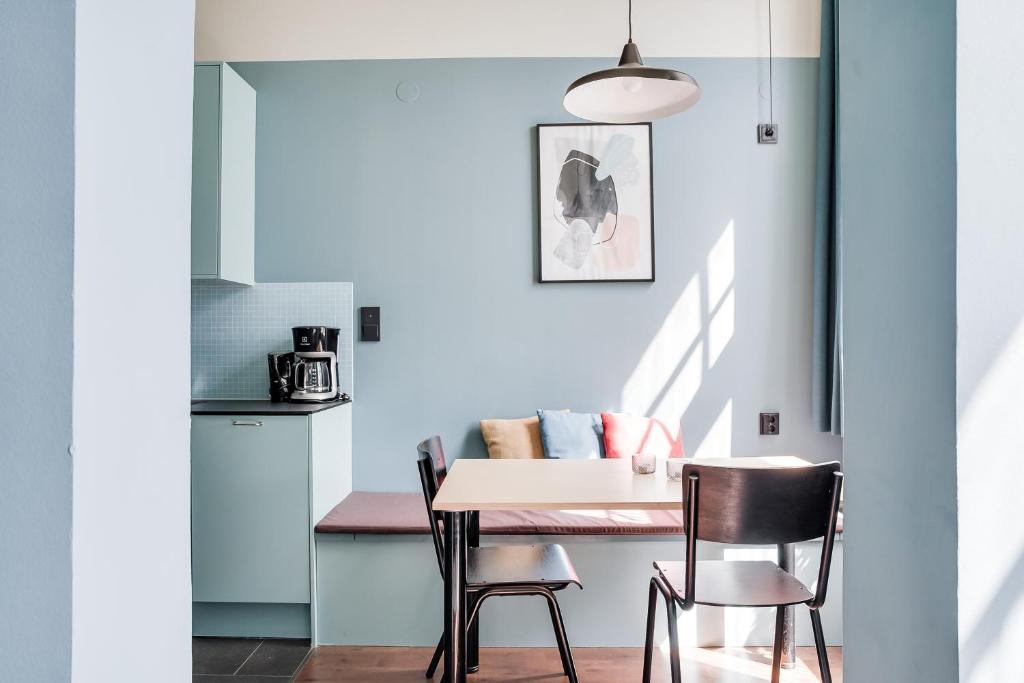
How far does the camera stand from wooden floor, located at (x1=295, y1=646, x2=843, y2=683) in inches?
92.9

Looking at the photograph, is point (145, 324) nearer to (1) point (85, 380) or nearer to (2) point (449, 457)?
(1) point (85, 380)

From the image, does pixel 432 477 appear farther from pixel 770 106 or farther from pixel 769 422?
pixel 770 106

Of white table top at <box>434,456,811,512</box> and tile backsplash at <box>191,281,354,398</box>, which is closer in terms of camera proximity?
white table top at <box>434,456,811,512</box>

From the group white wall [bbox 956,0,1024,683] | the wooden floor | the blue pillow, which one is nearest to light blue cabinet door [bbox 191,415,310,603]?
the wooden floor

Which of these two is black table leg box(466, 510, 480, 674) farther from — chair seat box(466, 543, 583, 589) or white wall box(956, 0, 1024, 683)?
white wall box(956, 0, 1024, 683)

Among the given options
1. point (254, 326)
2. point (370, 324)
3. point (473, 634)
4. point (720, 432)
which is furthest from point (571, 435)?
point (254, 326)

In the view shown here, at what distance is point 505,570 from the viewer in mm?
2109

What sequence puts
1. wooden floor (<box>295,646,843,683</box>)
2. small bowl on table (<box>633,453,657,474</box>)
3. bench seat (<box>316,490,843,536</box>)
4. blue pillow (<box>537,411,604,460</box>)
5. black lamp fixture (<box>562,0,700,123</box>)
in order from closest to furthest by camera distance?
1. black lamp fixture (<box>562,0,700,123</box>)
2. small bowl on table (<box>633,453,657,474</box>)
3. wooden floor (<box>295,646,843,683</box>)
4. bench seat (<box>316,490,843,536</box>)
5. blue pillow (<box>537,411,604,460</box>)

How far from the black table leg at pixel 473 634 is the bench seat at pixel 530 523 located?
0.14 metres

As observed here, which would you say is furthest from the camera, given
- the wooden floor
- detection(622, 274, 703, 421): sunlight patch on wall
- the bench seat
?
detection(622, 274, 703, 421): sunlight patch on wall

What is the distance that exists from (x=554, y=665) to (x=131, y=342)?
222 cm

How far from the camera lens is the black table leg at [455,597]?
1884 millimetres

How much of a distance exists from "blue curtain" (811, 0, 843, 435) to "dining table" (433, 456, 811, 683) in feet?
3.93

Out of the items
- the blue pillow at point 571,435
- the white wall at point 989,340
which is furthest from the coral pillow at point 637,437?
the white wall at point 989,340
